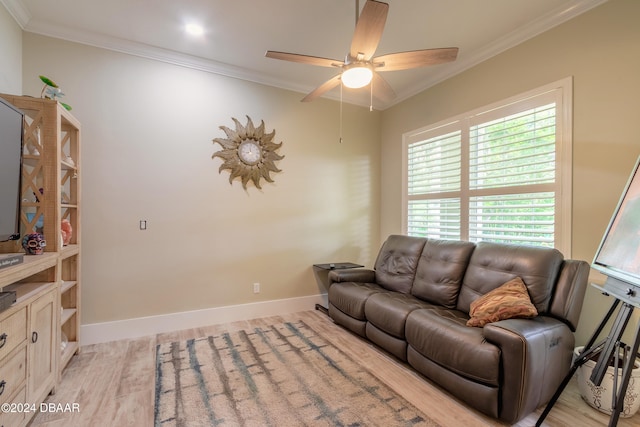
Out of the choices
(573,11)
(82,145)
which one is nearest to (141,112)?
(82,145)

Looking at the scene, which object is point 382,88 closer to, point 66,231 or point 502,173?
point 502,173

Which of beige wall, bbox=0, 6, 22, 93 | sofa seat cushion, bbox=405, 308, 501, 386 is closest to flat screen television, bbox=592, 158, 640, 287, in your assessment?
sofa seat cushion, bbox=405, 308, 501, 386

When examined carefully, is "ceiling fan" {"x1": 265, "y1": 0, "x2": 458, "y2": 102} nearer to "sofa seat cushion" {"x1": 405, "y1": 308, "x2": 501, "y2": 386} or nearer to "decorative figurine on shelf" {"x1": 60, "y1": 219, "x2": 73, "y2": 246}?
"sofa seat cushion" {"x1": 405, "y1": 308, "x2": 501, "y2": 386}

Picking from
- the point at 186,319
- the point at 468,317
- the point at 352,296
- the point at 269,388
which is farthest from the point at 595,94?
the point at 186,319

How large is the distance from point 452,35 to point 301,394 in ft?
11.1

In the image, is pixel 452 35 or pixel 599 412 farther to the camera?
pixel 452 35

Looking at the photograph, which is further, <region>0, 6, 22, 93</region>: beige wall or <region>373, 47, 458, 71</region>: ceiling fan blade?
<region>0, 6, 22, 93</region>: beige wall

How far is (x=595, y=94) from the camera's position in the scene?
224 cm

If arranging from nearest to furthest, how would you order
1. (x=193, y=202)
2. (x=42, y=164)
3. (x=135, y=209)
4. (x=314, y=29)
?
(x=42, y=164) → (x=314, y=29) → (x=135, y=209) → (x=193, y=202)

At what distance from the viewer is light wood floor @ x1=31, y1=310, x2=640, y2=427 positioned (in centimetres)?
178

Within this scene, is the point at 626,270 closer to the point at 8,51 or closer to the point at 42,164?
the point at 42,164

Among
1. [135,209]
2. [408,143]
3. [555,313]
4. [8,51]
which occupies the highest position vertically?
[8,51]

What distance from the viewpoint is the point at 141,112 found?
2982 mm

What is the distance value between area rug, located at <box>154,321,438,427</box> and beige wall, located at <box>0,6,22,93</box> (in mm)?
2571
